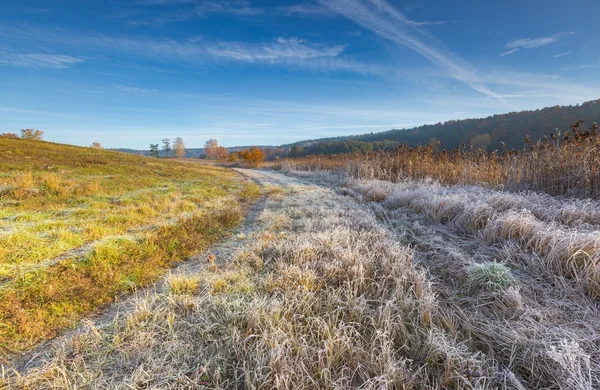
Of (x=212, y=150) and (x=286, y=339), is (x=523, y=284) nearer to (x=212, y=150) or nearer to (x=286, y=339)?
(x=286, y=339)

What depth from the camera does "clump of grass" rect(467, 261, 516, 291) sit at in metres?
2.73

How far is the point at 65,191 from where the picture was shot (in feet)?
27.1

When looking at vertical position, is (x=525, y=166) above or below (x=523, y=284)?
above

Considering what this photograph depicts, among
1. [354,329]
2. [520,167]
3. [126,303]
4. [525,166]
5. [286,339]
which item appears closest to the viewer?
[286,339]

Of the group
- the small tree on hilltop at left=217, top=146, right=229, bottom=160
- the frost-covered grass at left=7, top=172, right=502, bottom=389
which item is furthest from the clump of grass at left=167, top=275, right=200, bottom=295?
the small tree on hilltop at left=217, top=146, right=229, bottom=160

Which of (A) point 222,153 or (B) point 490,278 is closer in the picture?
(B) point 490,278

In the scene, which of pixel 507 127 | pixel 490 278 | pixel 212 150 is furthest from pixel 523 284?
pixel 212 150

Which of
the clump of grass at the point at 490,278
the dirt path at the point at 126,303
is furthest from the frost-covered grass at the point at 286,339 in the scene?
the clump of grass at the point at 490,278

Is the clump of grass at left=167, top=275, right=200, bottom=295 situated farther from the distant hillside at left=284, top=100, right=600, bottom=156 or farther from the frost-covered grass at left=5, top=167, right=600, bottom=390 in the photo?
the distant hillside at left=284, top=100, right=600, bottom=156

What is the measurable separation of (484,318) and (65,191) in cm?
1146

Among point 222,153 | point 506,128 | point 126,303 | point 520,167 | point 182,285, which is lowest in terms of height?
point 126,303

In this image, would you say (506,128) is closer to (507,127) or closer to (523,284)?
(507,127)

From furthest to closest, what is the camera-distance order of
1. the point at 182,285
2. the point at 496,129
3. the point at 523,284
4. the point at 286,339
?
the point at 496,129 < the point at 182,285 < the point at 523,284 < the point at 286,339

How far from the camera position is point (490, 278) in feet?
9.24
